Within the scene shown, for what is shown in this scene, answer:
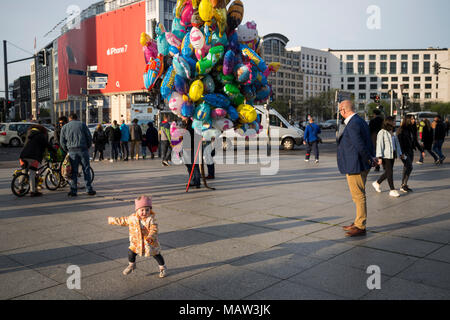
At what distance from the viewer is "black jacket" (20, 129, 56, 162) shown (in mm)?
9570

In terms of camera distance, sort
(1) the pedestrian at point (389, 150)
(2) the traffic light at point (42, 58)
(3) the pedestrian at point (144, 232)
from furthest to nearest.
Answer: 1. (2) the traffic light at point (42, 58)
2. (1) the pedestrian at point (389, 150)
3. (3) the pedestrian at point (144, 232)

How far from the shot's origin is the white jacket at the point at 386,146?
900 cm

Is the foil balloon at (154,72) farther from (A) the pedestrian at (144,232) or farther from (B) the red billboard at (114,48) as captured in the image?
(B) the red billboard at (114,48)

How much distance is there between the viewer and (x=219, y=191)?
10000mm

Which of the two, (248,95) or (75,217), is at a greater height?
(248,95)

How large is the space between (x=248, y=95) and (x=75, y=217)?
5.11 metres

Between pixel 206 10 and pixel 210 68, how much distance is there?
4.12 ft

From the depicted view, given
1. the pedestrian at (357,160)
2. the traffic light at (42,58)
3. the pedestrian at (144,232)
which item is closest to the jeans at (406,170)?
the pedestrian at (357,160)

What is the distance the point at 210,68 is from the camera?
955cm

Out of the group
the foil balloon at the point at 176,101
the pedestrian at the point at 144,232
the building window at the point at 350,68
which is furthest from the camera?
the building window at the point at 350,68

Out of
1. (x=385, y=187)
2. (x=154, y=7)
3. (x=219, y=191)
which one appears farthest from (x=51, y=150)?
(x=154, y=7)

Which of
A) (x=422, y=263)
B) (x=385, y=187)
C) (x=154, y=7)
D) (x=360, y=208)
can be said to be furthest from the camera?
(x=154, y=7)

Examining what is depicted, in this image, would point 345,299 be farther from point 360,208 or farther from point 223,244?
point 360,208
